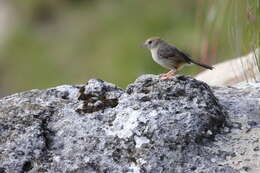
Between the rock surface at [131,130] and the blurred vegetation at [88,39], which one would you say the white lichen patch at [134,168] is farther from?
the blurred vegetation at [88,39]

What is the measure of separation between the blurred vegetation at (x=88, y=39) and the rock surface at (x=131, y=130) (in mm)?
7105

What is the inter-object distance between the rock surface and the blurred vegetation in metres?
7.10

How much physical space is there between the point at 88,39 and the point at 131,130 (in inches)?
505

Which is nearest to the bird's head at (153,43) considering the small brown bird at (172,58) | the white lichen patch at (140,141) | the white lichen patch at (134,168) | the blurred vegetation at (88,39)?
the small brown bird at (172,58)

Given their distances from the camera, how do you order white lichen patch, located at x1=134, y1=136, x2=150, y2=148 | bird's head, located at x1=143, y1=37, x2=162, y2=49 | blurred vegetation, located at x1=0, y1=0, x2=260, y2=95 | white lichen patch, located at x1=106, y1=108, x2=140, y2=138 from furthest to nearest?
blurred vegetation, located at x1=0, y1=0, x2=260, y2=95
bird's head, located at x1=143, y1=37, x2=162, y2=49
white lichen patch, located at x1=106, y1=108, x2=140, y2=138
white lichen patch, located at x1=134, y1=136, x2=150, y2=148

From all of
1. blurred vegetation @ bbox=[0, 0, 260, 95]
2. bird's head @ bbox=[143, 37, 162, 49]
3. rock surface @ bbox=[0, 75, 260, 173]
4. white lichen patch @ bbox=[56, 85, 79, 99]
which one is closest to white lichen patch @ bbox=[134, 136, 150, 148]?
rock surface @ bbox=[0, 75, 260, 173]

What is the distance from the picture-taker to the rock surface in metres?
4.75

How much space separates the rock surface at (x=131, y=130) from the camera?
15.6 ft

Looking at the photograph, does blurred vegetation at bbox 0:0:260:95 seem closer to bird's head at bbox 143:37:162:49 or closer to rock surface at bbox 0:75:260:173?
bird's head at bbox 143:37:162:49

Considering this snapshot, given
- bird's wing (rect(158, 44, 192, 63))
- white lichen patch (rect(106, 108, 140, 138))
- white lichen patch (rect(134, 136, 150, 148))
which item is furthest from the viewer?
bird's wing (rect(158, 44, 192, 63))

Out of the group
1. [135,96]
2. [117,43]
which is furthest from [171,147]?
[117,43]

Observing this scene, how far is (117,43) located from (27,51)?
3251 mm

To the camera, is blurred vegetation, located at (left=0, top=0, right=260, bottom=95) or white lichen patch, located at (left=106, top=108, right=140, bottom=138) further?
blurred vegetation, located at (left=0, top=0, right=260, bottom=95)

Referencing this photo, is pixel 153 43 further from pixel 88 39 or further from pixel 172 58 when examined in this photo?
pixel 88 39
